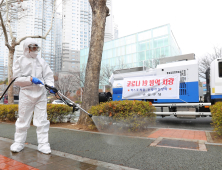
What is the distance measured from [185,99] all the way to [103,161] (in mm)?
5264

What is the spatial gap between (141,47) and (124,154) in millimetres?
33021

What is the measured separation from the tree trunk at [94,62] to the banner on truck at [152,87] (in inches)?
82.9

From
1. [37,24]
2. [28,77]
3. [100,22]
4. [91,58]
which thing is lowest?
[28,77]

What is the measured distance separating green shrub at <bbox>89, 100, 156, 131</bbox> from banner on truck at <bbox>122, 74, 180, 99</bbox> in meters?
2.18

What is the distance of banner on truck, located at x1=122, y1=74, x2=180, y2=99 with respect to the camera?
23.6 feet

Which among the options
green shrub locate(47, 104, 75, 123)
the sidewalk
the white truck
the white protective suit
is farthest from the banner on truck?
the white protective suit

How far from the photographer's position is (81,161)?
3.15 m

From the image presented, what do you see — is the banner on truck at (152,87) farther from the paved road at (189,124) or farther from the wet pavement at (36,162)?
the wet pavement at (36,162)

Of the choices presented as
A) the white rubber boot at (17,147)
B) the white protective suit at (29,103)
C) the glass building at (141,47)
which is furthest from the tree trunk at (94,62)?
the glass building at (141,47)

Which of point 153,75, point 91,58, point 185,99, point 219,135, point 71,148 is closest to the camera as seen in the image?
point 71,148

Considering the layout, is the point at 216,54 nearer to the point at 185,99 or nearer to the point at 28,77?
the point at 185,99

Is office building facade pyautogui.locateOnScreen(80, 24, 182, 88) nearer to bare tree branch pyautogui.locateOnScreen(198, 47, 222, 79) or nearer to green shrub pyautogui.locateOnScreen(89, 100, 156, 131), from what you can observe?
bare tree branch pyautogui.locateOnScreen(198, 47, 222, 79)

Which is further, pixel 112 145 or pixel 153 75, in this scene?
pixel 153 75

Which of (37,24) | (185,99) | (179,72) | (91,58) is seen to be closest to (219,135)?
(185,99)
